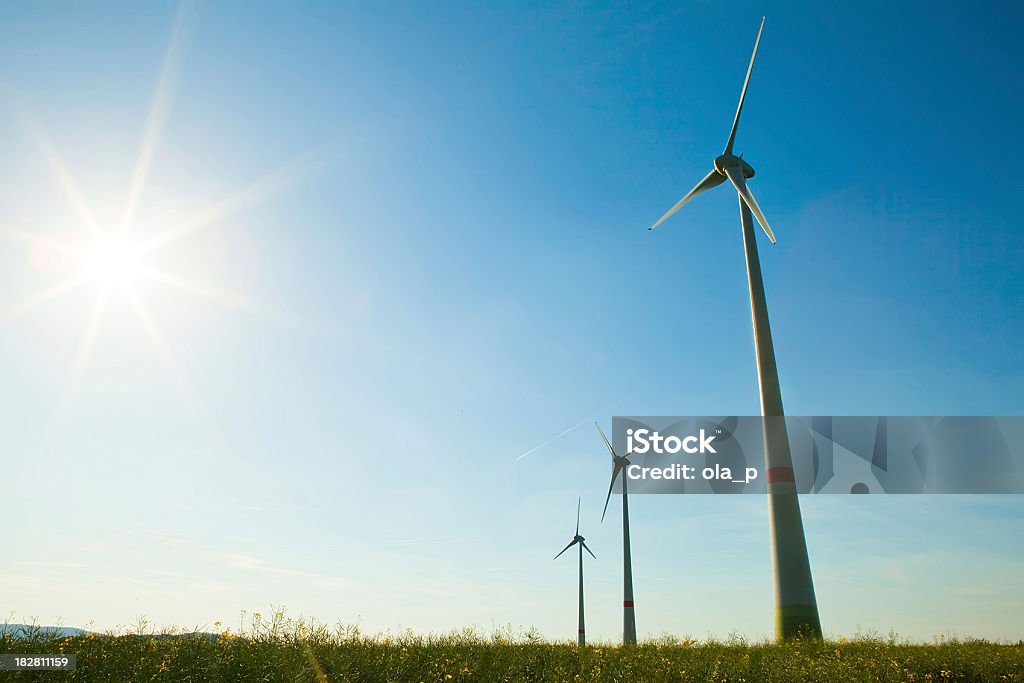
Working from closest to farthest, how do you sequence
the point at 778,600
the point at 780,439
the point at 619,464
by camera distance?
the point at 778,600 < the point at 780,439 < the point at 619,464

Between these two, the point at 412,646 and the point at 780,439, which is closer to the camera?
the point at 412,646

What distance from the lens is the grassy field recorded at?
486 inches

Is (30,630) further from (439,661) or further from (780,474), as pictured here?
(780,474)

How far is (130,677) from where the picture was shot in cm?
1162

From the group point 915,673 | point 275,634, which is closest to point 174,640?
point 275,634

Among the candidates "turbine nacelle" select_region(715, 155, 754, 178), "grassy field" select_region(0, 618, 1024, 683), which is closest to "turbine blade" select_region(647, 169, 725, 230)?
"turbine nacelle" select_region(715, 155, 754, 178)

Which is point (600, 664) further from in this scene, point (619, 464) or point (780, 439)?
point (619, 464)

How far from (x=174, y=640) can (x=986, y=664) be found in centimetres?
2167

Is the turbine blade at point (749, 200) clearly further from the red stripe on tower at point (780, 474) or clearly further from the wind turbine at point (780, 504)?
the red stripe on tower at point (780, 474)

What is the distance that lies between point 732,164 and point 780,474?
30.3m

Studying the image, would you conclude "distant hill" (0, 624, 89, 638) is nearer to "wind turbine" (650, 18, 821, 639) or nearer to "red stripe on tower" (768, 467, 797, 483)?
"wind turbine" (650, 18, 821, 639)

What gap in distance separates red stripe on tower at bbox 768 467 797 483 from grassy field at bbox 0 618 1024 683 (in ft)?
57.7

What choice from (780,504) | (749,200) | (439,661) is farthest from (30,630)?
(749,200)

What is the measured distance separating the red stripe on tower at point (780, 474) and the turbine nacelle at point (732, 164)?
29.4 metres
